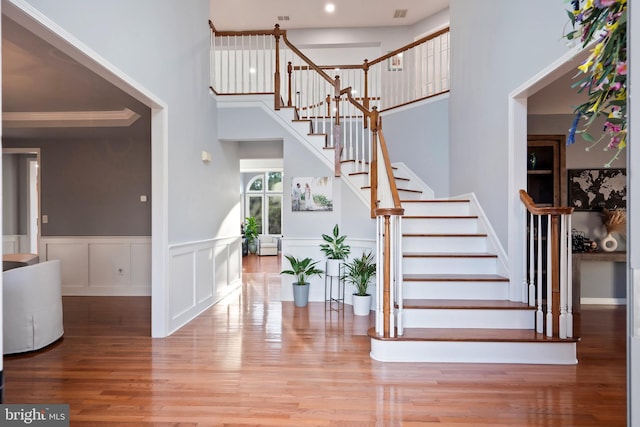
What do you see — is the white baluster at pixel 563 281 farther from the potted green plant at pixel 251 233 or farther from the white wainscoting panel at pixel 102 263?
the potted green plant at pixel 251 233

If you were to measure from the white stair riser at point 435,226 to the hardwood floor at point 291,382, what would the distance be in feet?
4.17

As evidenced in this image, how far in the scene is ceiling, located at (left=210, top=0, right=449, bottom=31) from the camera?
695 centimetres

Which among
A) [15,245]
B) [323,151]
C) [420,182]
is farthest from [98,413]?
[15,245]

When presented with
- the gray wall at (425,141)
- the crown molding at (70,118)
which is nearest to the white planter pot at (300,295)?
the gray wall at (425,141)

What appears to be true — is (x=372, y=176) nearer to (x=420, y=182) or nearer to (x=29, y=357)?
(x=420, y=182)

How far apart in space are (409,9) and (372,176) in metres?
4.51

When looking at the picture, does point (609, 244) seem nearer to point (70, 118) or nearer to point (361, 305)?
point (361, 305)

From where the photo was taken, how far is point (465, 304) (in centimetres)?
334

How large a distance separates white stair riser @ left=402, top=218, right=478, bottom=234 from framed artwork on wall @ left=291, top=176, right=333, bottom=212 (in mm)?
1318

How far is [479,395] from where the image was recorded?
2441mm

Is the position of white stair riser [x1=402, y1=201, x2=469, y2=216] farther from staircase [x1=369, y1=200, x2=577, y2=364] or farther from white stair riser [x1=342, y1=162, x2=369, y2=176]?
white stair riser [x1=342, y1=162, x2=369, y2=176]

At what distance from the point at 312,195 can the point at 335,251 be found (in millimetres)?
897

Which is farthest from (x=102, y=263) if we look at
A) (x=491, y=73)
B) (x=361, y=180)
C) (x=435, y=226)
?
(x=491, y=73)

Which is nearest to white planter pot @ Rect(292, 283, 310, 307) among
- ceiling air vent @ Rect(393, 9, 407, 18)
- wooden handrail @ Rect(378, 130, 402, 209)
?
wooden handrail @ Rect(378, 130, 402, 209)
